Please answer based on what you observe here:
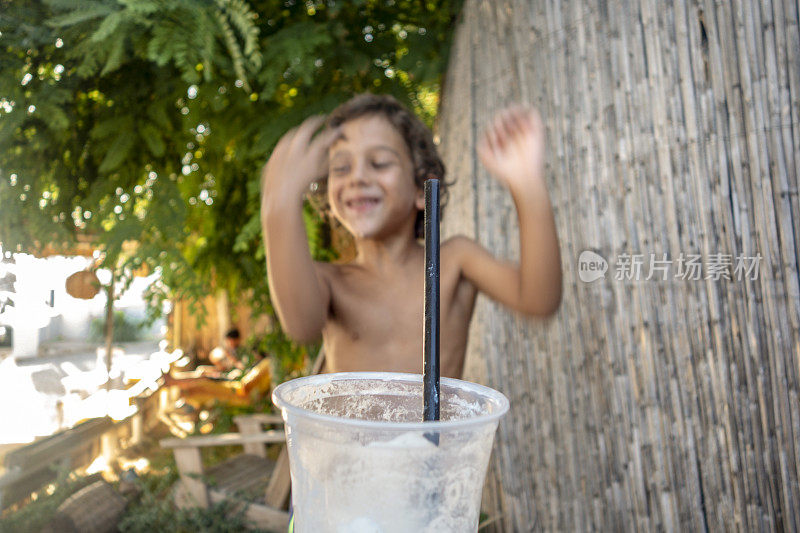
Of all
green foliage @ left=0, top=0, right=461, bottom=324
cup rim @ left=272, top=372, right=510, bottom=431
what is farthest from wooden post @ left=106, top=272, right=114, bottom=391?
cup rim @ left=272, top=372, right=510, bottom=431

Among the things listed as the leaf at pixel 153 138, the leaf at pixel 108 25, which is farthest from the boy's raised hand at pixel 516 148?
the leaf at pixel 153 138

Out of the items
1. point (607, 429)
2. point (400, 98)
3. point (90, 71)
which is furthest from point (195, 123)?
point (607, 429)

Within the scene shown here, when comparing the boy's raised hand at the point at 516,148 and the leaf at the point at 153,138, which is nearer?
the boy's raised hand at the point at 516,148

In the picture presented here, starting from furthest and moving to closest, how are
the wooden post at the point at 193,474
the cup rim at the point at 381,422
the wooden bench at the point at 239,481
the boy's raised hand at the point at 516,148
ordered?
the wooden post at the point at 193,474 → the wooden bench at the point at 239,481 → the boy's raised hand at the point at 516,148 → the cup rim at the point at 381,422

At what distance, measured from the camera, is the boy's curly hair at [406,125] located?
141 cm

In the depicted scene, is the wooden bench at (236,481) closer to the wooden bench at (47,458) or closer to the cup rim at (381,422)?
the wooden bench at (47,458)

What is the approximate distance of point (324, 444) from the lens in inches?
17.2

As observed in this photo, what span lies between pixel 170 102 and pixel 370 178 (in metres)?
1.40

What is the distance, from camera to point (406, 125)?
1.44m

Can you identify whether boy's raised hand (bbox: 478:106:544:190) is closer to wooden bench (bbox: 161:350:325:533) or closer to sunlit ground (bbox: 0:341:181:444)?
sunlit ground (bbox: 0:341:181:444)

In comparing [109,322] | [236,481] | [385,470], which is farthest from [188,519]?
[385,470]

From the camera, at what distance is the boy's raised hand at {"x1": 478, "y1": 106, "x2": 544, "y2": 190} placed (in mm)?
940

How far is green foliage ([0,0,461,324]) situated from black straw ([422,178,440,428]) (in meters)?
1.39

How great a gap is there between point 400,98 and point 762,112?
1458 millimetres
